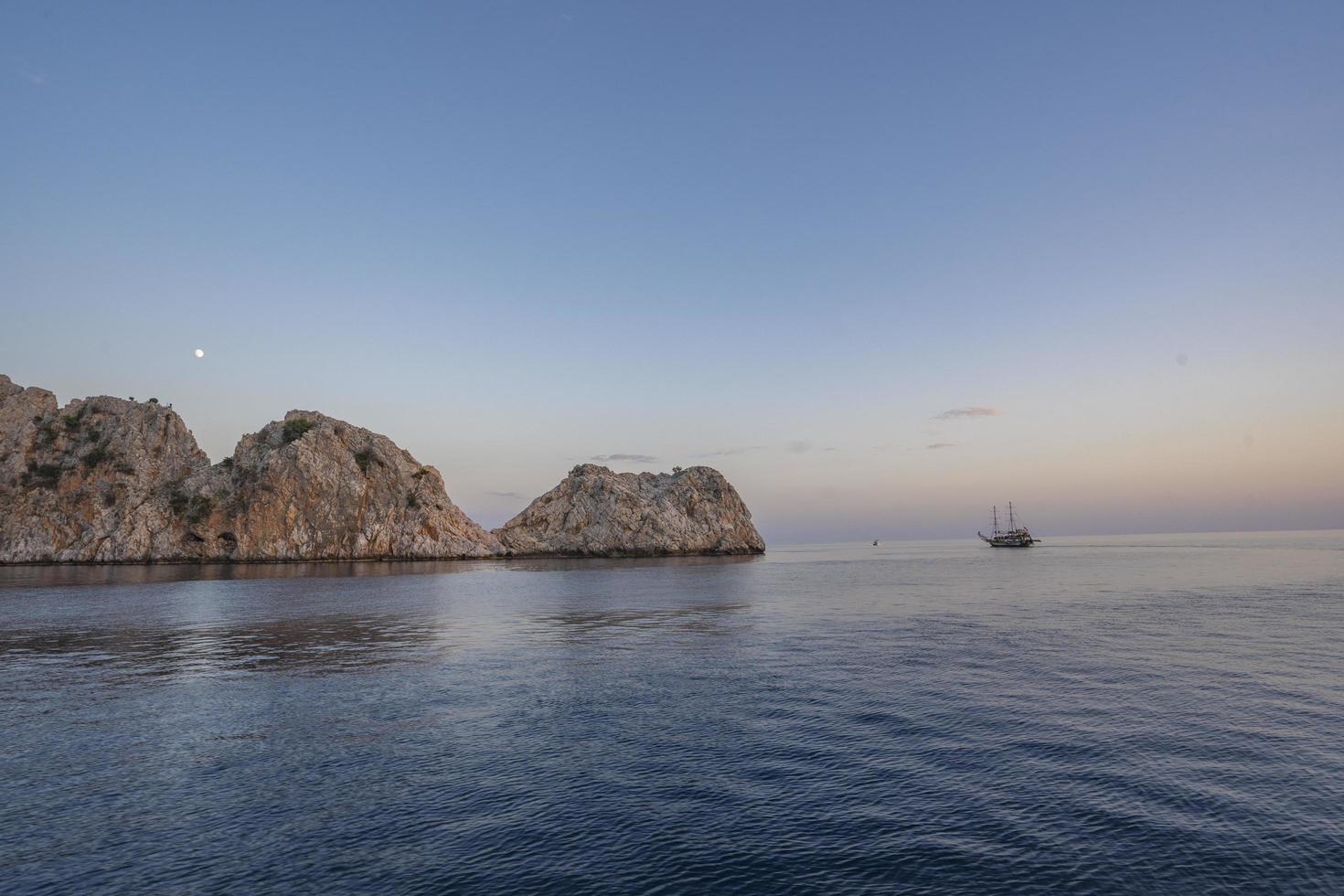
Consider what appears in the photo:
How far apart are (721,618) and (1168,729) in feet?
125

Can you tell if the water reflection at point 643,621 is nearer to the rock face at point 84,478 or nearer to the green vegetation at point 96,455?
the rock face at point 84,478

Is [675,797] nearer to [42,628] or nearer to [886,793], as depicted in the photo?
[886,793]

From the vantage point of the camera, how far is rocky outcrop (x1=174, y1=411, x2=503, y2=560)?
7111 inches

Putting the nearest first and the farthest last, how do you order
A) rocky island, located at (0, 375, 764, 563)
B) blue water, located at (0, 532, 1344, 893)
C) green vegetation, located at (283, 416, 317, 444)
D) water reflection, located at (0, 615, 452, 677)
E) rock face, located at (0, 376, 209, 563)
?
blue water, located at (0, 532, 1344, 893) → water reflection, located at (0, 615, 452, 677) → rock face, located at (0, 376, 209, 563) → rocky island, located at (0, 375, 764, 563) → green vegetation, located at (283, 416, 317, 444)

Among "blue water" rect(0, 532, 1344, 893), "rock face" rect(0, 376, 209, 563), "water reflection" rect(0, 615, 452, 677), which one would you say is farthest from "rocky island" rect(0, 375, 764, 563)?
"blue water" rect(0, 532, 1344, 893)

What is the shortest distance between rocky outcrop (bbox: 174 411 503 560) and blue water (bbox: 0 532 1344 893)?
147 metres

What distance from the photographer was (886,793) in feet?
57.0

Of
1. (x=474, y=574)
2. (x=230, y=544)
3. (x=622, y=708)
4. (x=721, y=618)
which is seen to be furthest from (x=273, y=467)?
(x=622, y=708)

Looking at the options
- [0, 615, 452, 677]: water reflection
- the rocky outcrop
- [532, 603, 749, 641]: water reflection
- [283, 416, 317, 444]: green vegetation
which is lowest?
[532, 603, 749, 641]: water reflection

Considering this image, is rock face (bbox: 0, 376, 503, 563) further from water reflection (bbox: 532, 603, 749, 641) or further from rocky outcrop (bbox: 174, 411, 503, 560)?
water reflection (bbox: 532, 603, 749, 641)

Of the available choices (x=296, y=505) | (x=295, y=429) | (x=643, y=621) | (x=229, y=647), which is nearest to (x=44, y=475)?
(x=295, y=429)

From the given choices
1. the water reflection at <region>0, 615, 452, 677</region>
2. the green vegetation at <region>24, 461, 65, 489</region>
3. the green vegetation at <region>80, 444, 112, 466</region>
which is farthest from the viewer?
the green vegetation at <region>80, 444, 112, 466</region>

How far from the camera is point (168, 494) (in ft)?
602

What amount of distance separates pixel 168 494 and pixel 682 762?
21270cm
